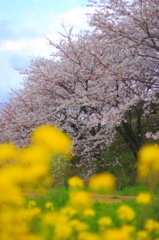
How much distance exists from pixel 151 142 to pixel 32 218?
9131 millimetres

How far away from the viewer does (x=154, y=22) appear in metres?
10.5

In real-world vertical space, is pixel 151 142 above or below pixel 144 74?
below

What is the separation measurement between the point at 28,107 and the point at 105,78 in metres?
5.56

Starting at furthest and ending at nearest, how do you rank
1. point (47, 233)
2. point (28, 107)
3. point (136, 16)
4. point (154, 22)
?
point (28, 107), point (154, 22), point (136, 16), point (47, 233)

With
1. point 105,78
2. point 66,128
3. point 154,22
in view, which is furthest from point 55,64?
point 154,22

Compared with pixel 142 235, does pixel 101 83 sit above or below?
above

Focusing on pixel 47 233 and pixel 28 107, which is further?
pixel 28 107

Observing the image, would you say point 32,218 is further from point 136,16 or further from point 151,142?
point 151,142

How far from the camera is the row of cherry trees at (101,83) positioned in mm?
10141

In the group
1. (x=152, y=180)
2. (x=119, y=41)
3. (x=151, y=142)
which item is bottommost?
(x=152, y=180)

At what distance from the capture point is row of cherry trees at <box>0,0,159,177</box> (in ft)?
33.3

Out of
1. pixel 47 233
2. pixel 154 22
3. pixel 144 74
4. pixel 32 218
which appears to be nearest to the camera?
pixel 47 233

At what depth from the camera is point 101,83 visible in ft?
36.9

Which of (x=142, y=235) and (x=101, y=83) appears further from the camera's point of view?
(x=101, y=83)
